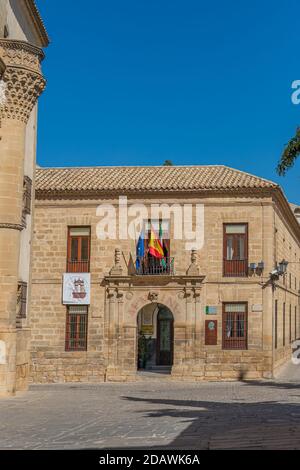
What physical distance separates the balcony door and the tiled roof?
6.99 m

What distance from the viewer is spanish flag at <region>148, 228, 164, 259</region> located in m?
24.9

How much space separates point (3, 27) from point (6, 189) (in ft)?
13.3

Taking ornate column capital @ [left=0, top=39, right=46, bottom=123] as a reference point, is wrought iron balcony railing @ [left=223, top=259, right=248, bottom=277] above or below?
below

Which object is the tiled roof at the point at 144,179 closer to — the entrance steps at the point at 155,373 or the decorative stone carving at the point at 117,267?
the decorative stone carving at the point at 117,267

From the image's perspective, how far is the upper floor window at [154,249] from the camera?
25000 millimetres

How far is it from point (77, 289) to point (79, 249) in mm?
1531

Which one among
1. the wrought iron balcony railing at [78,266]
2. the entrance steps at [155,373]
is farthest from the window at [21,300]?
the entrance steps at [155,373]

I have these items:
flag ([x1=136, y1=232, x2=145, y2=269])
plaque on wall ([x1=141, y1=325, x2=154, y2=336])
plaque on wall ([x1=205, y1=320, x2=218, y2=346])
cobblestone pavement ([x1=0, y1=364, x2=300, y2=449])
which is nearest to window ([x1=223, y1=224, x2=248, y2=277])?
plaque on wall ([x1=205, y1=320, x2=218, y2=346])

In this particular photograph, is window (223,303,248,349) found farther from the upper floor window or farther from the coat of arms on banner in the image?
the coat of arms on banner

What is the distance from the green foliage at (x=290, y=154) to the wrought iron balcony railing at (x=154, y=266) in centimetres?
805

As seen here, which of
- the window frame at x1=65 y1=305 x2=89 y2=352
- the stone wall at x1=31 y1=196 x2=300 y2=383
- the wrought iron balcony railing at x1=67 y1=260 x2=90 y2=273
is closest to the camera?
the stone wall at x1=31 y1=196 x2=300 y2=383
